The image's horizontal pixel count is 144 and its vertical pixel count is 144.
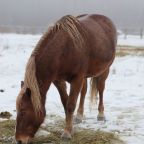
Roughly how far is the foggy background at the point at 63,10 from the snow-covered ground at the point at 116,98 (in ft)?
192

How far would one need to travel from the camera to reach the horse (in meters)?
4.31

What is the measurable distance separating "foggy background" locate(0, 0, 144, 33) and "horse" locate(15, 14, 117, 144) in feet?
213

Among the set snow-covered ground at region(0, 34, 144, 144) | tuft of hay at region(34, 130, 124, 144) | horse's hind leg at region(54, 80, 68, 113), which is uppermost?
horse's hind leg at region(54, 80, 68, 113)

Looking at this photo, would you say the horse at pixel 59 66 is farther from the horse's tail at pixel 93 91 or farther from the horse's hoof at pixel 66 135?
the horse's tail at pixel 93 91

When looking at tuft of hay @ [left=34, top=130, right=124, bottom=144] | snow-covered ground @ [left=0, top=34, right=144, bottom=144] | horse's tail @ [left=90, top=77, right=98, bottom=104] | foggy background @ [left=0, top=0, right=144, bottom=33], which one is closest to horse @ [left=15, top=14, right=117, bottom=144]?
tuft of hay @ [left=34, top=130, right=124, bottom=144]

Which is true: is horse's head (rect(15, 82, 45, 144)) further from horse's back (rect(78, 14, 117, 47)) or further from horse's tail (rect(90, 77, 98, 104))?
horse's tail (rect(90, 77, 98, 104))

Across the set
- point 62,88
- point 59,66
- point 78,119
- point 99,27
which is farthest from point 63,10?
point 59,66

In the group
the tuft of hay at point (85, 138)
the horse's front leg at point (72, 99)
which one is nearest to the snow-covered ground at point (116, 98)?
the tuft of hay at point (85, 138)

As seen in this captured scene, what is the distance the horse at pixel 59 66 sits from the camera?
4.31 metres

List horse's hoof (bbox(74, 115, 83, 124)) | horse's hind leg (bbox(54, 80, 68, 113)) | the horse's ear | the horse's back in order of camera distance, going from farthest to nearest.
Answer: horse's hoof (bbox(74, 115, 83, 124)), the horse's back, horse's hind leg (bbox(54, 80, 68, 113)), the horse's ear

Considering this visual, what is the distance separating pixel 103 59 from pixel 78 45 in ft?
2.98

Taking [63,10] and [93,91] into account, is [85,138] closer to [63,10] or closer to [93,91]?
[93,91]

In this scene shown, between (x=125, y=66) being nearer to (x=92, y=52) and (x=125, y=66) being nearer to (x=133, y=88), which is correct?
(x=133, y=88)

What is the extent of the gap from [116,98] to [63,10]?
88606 mm
